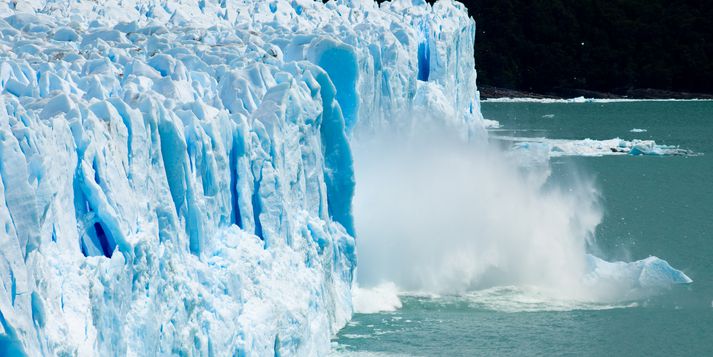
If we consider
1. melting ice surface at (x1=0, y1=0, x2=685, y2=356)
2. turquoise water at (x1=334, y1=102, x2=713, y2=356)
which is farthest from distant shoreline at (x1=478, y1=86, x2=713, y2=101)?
melting ice surface at (x1=0, y1=0, x2=685, y2=356)

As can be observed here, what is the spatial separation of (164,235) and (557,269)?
29.2ft

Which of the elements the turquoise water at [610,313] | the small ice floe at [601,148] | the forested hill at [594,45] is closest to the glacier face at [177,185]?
the turquoise water at [610,313]

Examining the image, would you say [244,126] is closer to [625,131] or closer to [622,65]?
[625,131]

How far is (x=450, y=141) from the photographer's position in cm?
2197

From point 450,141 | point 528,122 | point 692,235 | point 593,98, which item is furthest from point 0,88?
point 593,98

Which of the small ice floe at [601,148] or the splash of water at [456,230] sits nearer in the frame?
the splash of water at [456,230]

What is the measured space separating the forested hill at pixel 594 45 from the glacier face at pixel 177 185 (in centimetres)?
5516

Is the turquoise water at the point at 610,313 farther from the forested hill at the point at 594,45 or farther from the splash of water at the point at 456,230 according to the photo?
the forested hill at the point at 594,45

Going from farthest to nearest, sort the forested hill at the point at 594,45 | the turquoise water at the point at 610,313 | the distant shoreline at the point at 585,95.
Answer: the forested hill at the point at 594,45 → the distant shoreline at the point at 585,95 → the turquoise water at the point at 610,313

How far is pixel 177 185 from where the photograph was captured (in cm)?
982

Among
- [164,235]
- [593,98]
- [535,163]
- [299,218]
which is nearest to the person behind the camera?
[164,235]

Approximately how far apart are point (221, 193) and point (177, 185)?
3.09ft

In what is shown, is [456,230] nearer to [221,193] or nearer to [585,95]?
[221,193]

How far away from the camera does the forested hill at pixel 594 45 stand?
235 feet
